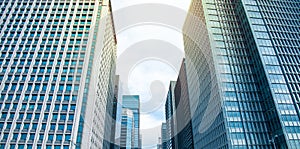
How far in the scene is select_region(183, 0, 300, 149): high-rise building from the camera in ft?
192

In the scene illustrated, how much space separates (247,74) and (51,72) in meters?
65.0

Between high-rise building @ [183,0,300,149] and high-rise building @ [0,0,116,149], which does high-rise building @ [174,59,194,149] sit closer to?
high-rise building @ [183,0,300,149]

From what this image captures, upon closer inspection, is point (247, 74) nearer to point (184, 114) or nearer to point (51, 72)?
point (51, 72)

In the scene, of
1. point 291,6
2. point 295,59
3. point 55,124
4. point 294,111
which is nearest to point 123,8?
point 55,124

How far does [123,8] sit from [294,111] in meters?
54.4

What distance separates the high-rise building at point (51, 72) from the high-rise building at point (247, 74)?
4038 centimetres

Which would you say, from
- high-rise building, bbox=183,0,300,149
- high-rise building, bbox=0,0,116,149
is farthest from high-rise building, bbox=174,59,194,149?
high-rise building, bbox=0,0,116,149

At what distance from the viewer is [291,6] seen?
7706cm

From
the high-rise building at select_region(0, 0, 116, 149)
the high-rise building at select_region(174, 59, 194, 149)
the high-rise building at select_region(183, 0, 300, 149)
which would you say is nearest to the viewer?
the high-rise building at select_region(0, 0, 116, 149)

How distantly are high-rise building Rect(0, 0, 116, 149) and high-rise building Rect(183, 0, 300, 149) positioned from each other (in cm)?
4038

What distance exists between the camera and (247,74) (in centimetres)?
7038

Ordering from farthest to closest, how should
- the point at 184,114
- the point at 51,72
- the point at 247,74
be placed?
the point at 184,114 < the point at 247,74 < the point at 51,72

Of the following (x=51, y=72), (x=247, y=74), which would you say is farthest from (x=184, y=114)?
(x=51, y=72)

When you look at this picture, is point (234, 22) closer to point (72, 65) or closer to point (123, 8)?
point (123, 8)
